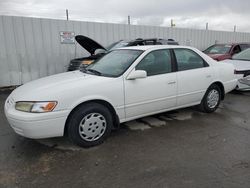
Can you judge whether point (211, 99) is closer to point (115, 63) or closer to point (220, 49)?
point (115, 63)

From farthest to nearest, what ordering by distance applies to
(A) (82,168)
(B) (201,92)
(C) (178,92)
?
(B) (201,92) < (C) (178,92) < (A) (82,168)

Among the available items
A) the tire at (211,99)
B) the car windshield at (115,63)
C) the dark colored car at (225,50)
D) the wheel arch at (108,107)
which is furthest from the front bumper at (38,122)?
the dark colored car at (225,50)

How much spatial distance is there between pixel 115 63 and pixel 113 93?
79 centimetres

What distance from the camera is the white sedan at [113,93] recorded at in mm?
3139

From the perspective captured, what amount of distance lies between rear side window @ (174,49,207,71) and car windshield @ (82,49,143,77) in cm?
84

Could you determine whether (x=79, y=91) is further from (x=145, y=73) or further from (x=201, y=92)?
(x=201, y=92)

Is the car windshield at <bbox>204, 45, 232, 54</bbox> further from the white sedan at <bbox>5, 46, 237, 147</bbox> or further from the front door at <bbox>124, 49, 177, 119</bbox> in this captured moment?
the front door at <bbox>124, 49, 177, 119</bbox>

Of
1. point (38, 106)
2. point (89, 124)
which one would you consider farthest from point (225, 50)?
point (38, 106)

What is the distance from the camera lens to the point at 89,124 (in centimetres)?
342

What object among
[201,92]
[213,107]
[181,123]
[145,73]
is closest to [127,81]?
[145,73]

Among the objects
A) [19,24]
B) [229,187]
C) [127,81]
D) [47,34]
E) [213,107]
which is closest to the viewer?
[229,187]

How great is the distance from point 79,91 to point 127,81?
830 mm

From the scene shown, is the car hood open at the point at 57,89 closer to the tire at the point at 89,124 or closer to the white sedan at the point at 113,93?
the white sedan at the point at 113,93

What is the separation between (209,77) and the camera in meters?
4.75
